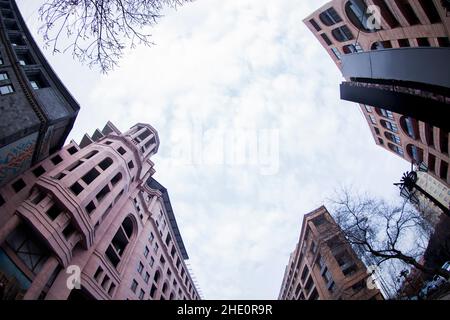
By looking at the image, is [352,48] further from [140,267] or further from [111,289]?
[140,267]

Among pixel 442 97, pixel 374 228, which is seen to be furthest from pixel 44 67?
pixel 374 228

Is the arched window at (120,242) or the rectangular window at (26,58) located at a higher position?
the rectangular window at (26,58)

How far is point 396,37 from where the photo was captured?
17.4m

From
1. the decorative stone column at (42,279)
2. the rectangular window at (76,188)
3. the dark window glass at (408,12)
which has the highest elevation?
the rectangular window at (76,188)

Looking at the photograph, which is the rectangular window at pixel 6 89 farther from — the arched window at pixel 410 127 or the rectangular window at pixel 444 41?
the arched window at pixel 410 127

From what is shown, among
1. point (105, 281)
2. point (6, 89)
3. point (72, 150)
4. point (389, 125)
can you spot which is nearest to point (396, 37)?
point (389, 125)

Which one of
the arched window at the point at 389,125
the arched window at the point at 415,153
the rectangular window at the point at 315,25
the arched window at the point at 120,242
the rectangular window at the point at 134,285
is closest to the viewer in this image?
the rectangular window at the point at 315,25

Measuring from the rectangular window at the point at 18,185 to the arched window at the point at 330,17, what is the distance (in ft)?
106

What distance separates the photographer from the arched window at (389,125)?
94.2 ft

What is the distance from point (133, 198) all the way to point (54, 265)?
16958 millimetres

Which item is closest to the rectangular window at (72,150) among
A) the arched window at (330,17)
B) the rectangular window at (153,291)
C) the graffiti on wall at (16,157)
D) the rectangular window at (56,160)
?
the rectangular window at (56,160)

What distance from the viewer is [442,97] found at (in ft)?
35.4

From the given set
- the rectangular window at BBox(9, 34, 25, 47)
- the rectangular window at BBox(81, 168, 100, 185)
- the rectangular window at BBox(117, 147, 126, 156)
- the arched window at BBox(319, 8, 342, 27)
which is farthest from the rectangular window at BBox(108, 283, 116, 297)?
the arched window at BBox(319, 8, 342, 27)

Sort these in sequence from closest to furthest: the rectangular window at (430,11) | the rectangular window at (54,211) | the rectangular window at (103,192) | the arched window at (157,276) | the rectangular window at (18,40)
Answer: the rectangular window at (430,11) < the rectangular window at (18,40) < the rectangular window at (54,211) < the rectangular window at (103,192) < the arched window at (157,276)
